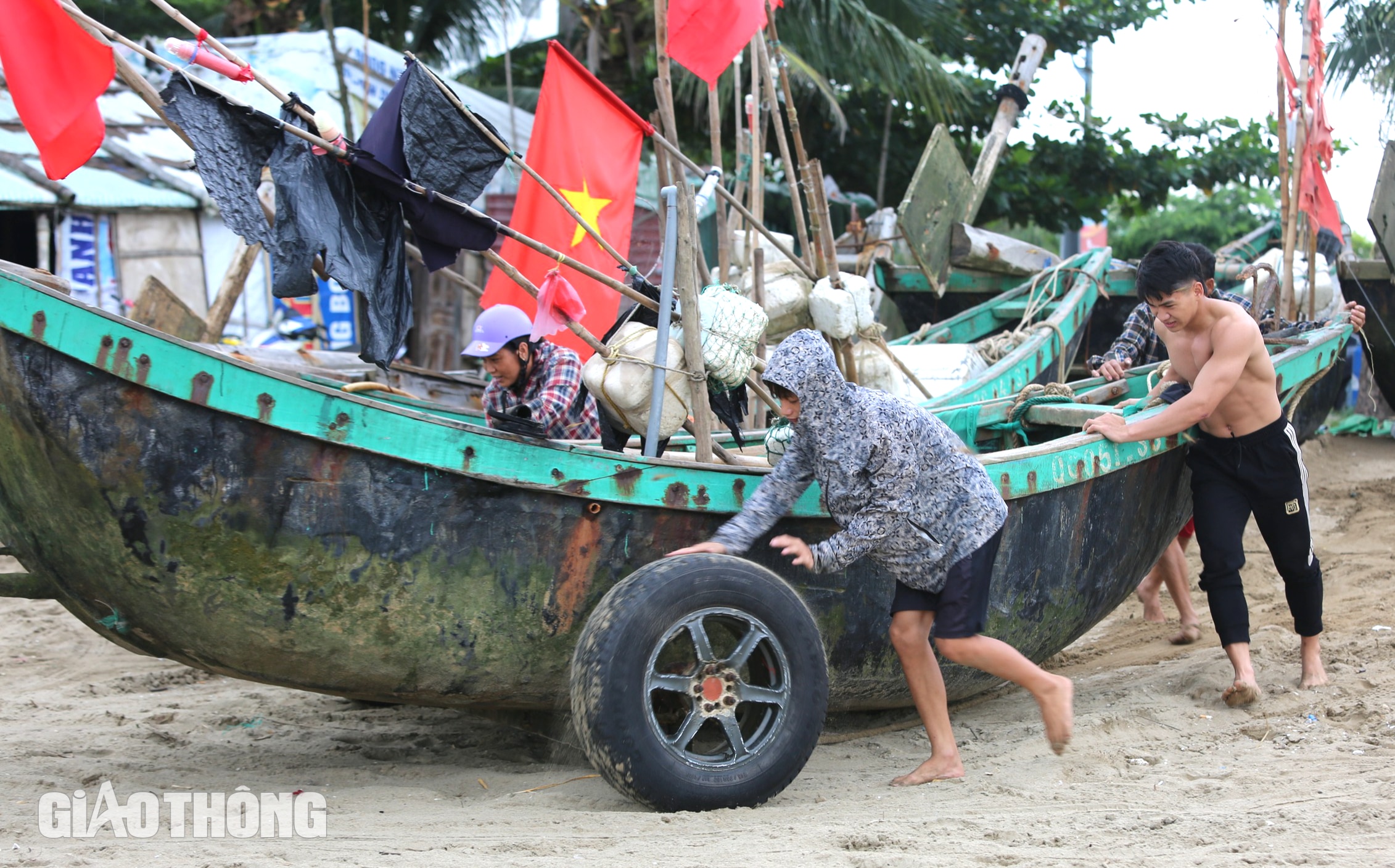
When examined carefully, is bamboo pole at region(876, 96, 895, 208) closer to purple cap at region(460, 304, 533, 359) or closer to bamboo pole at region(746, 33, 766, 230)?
bamboo pole at region(746, 33, 766, 230)

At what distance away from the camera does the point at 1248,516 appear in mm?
3977

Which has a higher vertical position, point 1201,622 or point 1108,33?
point 1108,33

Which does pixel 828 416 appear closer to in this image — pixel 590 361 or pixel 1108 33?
pixel 590 361

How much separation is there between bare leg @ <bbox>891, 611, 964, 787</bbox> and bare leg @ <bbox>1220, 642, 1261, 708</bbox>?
1071mm

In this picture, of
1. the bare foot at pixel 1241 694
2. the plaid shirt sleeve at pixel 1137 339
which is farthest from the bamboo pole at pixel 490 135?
the plaid shirt sleeve at pixel 1137 339

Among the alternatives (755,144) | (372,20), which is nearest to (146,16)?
(372,20)

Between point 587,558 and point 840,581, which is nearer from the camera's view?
point 587,558

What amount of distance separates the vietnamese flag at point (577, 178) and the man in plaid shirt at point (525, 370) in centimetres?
58

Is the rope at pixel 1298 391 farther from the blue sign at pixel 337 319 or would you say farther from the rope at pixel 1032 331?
the blue sign at pixel 337 319

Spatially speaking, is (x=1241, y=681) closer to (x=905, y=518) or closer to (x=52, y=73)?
(x=905, y=518)

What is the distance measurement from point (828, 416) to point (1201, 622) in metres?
3.18

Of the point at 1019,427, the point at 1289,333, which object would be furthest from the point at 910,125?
the point at 1019,427

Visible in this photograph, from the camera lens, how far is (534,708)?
10.8 feet

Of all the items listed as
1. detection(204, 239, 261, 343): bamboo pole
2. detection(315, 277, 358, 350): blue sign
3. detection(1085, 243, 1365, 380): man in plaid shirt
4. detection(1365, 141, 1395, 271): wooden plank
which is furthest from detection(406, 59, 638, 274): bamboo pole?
detection(315, 277, 358, 350): blue sign
